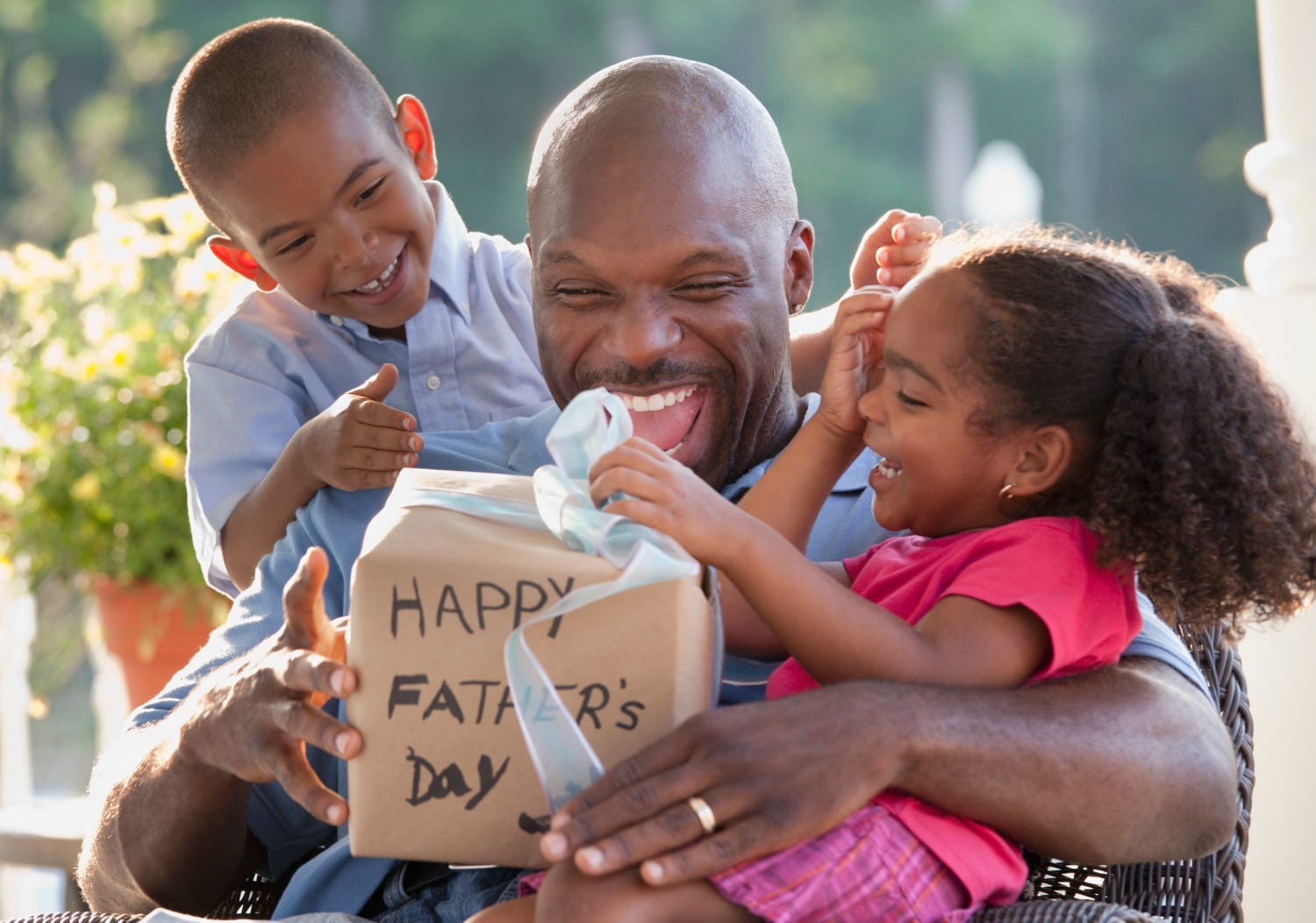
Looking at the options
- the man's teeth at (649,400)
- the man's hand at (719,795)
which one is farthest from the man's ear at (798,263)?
the man's hand at (719,795)

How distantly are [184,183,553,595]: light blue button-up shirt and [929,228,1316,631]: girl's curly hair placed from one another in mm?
1093

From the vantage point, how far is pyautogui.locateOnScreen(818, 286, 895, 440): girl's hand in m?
1.91

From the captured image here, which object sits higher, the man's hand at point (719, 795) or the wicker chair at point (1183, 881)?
the man's hand at point (719, 795)

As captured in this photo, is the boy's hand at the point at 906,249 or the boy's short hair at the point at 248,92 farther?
the boy's short hair at the point at 248,92

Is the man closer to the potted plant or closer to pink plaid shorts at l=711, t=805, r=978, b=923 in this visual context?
pink plaid shorts at l=711, t=805, r=978, b=923

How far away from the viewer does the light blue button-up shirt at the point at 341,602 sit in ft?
6.12

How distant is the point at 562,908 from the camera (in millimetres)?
1405

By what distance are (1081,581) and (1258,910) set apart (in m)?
1.44

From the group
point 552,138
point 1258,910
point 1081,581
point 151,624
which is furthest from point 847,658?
point 151,624

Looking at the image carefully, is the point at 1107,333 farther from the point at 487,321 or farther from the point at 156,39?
the point at 156,39

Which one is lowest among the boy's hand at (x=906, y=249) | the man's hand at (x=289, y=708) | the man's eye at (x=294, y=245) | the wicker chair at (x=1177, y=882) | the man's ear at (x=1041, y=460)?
the wicker chair at (x=1177, y=882)

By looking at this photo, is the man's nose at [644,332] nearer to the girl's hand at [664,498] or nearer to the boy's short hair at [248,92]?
the girl's hand at [664,498]

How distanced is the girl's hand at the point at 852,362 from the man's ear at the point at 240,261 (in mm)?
1221

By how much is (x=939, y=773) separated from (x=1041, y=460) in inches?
15.7
